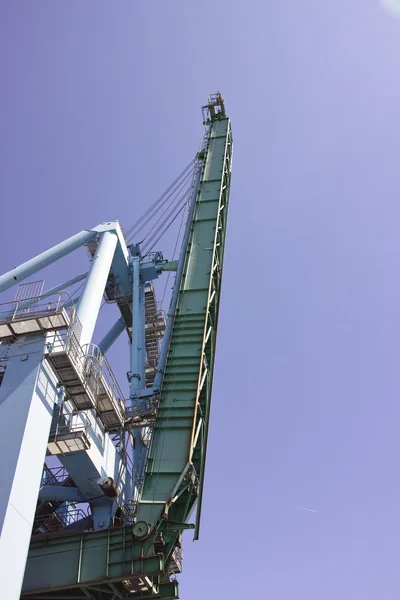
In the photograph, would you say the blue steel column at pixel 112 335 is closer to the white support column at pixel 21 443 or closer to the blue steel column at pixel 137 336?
the blue steel column at pixel 137 336

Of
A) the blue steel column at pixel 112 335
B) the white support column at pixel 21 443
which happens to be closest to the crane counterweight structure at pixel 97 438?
the white support column at pixel 21 443

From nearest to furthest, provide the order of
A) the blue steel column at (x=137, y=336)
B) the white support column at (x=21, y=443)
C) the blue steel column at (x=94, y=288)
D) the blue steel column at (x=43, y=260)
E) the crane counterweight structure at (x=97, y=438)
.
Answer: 1. the white support column at (x=21, y=443)
2. the crane counterweight structure at (x=97, y=438)
3. the blue steel column at (x=94, y=288)
4. the blue steel column at (x=43, y=260)
5. the blue steel column at (x=137, y=336)

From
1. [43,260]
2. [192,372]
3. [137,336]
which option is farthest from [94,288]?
[137,336]

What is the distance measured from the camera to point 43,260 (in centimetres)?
1975

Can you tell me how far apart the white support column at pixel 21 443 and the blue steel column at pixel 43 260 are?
4.29 metres

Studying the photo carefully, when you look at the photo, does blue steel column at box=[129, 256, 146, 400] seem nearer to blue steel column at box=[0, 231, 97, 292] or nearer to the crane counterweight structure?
the crane counterweight structure

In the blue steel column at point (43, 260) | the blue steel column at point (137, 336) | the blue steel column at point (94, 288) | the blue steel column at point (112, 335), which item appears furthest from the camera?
the blue steel column at point (112, 335)

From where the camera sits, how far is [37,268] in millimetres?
19609

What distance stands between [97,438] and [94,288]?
16.3 feet

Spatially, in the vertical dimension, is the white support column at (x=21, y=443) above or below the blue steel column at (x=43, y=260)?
below

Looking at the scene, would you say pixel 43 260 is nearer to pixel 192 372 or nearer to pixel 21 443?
pixel 192 372

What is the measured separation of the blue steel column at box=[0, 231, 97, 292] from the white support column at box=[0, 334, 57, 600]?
4290 millimetres

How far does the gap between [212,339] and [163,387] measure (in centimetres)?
355

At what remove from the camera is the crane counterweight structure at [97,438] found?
44.0 feet
